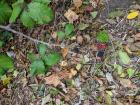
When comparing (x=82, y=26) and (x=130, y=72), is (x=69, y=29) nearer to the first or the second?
(x=82, y=26)

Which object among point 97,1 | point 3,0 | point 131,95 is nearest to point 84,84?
point 131,95

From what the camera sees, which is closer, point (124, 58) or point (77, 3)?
point (124, 58)

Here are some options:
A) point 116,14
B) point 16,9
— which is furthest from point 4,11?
point 116,14

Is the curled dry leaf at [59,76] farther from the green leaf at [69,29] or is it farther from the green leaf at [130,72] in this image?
the green leaf at [130,72]

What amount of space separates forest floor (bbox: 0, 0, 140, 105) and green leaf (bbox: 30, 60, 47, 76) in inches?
3.9

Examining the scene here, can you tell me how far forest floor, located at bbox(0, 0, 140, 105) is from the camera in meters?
2.41

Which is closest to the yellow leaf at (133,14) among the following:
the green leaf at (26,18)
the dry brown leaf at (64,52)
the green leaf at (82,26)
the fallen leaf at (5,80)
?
the green leaf at (82,26)

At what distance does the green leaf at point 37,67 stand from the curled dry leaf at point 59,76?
0.28 feet

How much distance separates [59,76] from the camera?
2498 mm

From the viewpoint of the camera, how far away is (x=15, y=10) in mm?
2320

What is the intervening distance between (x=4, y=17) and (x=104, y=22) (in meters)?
0.83

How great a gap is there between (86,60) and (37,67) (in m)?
0.40

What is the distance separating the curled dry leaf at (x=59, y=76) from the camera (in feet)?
8.14

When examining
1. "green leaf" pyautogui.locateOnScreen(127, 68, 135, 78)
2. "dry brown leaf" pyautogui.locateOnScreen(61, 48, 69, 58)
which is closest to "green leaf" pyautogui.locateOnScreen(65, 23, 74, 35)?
"dry brown leaf" pyautogui.locateOnScreen(61, 48, 69, 58)
